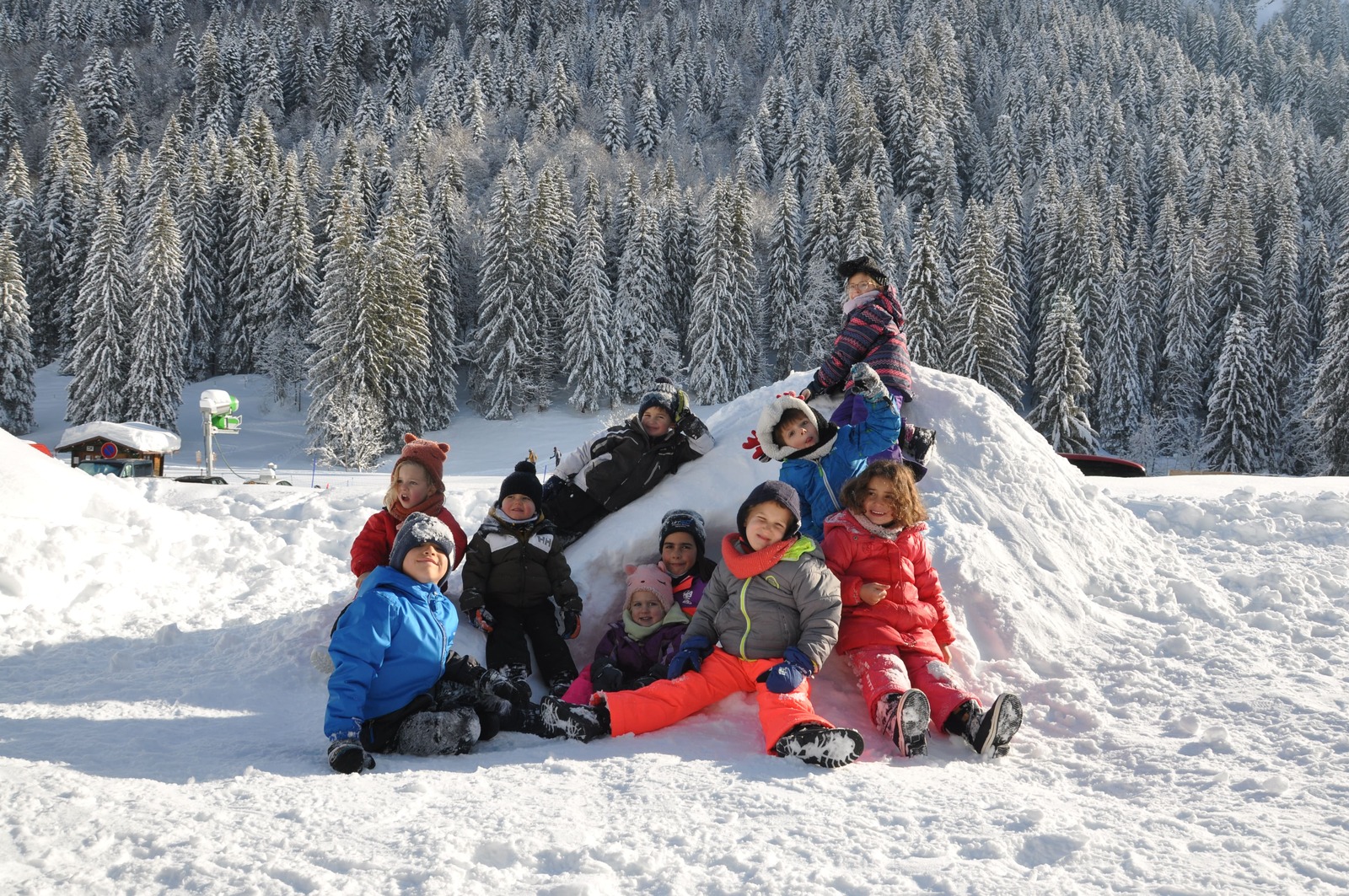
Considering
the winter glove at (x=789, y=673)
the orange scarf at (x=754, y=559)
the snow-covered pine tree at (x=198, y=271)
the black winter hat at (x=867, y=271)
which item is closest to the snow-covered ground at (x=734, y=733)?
the winter glove at (x=789, y=673)

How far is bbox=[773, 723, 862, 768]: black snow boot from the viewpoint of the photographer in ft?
10.6

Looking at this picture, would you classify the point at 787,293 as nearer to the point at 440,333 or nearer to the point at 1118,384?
the point at 1118,384

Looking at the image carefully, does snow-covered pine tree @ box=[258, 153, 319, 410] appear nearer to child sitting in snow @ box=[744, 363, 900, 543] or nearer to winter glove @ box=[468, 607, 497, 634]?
winter glove @ box=[468, 607, 497, 634]

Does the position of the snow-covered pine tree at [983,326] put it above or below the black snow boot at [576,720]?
above

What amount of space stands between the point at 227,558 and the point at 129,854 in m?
5.16

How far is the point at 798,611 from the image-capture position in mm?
3979

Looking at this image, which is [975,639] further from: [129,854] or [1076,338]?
[1076,338]

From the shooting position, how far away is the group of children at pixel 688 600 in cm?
354

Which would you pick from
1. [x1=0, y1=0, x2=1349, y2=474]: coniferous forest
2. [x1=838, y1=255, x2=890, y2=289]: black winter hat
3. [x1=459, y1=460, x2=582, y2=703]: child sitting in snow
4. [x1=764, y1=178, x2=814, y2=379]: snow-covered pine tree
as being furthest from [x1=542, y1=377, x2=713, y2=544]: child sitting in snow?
[x1=764, y1=178, x2=814, y2=379]: snow-covered pine tree

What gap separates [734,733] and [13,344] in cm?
4473

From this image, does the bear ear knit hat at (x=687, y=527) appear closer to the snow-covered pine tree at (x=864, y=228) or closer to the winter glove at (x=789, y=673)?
the winter glove at (x=789, y=673)

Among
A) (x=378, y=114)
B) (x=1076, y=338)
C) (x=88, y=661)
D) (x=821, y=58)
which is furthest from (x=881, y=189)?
(x=88, y=661)

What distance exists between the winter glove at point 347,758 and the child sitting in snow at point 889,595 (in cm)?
222

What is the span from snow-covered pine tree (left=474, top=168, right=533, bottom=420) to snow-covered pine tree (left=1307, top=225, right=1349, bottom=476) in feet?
102
